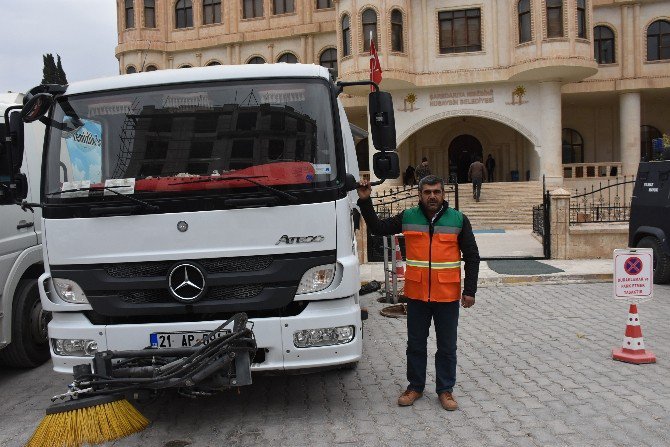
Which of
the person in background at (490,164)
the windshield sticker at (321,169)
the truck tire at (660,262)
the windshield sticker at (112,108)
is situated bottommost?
the truck tire at (660,262)

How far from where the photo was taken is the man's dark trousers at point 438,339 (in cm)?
466

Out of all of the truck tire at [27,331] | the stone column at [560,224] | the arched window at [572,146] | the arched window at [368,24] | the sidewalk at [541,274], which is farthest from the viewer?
the arched window at [572,146]

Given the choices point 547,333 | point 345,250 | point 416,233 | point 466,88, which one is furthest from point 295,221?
point 466,88

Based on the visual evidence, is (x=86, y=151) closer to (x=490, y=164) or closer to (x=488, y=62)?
(x=488, y=62)

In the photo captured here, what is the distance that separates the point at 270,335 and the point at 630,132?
26.8 meters

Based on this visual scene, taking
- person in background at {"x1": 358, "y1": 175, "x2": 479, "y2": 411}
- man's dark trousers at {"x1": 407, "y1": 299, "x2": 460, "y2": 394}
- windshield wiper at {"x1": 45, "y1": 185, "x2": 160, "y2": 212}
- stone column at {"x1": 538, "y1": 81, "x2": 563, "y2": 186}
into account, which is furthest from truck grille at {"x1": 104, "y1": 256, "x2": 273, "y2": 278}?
stone column at {"x1": 538, "y1": 81, "x2": 563, "y2": 186}

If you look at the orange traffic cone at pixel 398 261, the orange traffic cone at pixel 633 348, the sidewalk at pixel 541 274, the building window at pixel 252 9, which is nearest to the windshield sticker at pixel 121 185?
the orange traffic cone at pixel 633 348

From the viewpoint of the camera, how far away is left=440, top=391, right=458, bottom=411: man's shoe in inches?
183

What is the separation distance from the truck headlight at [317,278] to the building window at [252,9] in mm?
30013

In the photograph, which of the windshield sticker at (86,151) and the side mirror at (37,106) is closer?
the windshield sticker at (86,151)

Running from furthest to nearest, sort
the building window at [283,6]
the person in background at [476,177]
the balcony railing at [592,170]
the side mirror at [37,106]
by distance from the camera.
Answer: the building window at [283,6], the balcony railing at [592,170], the person in background at [476,177], the side mirror at [37,106]

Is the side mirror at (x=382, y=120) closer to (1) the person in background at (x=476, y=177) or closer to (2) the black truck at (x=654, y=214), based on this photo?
(2) the black truck at (x=654, y=214)

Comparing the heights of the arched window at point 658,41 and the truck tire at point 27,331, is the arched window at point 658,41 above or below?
above

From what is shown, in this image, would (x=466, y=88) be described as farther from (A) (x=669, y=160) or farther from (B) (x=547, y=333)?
(B) (x=547, y=333)
